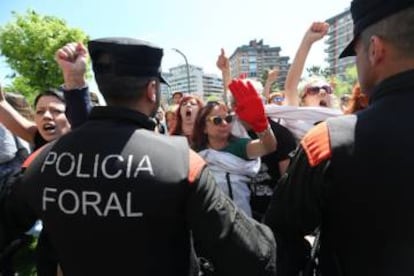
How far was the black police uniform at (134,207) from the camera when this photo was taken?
1308mm

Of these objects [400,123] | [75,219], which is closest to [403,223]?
[400,123]

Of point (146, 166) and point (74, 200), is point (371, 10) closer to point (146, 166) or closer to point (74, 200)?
point (146, 166)

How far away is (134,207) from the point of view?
1.31 meters

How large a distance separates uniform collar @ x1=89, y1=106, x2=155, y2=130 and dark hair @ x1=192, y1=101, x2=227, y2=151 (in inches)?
66.3

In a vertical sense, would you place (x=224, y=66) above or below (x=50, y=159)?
above

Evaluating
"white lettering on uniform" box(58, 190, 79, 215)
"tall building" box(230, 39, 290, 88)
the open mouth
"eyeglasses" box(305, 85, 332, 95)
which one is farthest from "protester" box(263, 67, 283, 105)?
"tall building" box(230, 39, 290, 88)

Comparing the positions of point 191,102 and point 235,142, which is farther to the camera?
point 191,102

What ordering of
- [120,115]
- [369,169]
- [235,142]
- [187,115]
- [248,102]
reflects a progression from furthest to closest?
[187,115], [235,142], [248,102], [120,115], [369,169]

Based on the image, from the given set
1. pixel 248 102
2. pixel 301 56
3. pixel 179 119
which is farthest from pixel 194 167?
pixel 179 119

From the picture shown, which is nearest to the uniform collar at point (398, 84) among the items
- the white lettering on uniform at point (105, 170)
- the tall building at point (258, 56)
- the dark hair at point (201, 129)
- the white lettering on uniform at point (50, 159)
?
the white lettering on uniform at point (105, 170)

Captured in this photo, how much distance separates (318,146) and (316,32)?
1.66 metres

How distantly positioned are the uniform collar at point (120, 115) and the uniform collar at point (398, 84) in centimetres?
84

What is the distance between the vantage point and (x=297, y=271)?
4.62 feet

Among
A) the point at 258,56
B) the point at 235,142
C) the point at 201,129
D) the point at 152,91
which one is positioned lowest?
→ the point at 235,142
